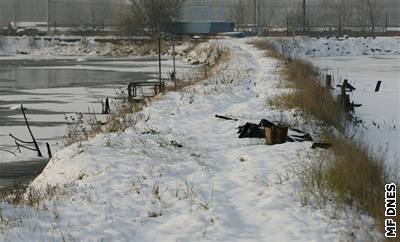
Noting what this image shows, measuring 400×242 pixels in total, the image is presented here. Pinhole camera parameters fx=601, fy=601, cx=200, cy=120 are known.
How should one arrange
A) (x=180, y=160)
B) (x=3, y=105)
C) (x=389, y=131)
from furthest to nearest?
(x=3, y=105)
(x=389, y=131)
(x=180, y=160)

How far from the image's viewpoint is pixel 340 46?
55188 mm

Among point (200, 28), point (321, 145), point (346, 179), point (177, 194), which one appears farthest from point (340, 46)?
point (177, 194)

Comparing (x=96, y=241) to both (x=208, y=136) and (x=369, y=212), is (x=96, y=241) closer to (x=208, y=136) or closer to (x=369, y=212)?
(x=369, y=212)

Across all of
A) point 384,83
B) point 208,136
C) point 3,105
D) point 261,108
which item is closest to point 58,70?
point 3,105

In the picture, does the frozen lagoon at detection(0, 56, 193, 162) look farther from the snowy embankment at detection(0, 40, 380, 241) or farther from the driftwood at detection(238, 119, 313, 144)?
the driftwood at detection(238, 119, 313, 144)

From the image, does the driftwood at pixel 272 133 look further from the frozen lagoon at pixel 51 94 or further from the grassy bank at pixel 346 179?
the frozen lagoon at pixel 51 94

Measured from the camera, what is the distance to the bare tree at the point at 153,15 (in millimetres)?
64519

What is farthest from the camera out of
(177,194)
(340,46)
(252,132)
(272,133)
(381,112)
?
(340,46)

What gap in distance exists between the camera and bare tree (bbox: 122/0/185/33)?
2540 inches

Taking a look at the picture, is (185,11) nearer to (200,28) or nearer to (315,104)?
(200,28)

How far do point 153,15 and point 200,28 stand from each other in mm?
6085

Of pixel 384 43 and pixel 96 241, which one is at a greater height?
pixel 384 43

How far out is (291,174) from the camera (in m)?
7.77

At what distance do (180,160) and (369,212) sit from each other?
3386mm
